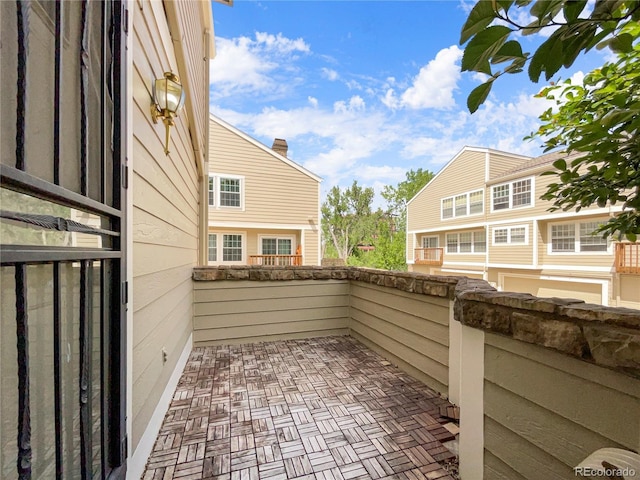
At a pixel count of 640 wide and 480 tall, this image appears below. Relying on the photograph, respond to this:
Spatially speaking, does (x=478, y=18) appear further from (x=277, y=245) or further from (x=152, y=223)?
(x=277, y=245)

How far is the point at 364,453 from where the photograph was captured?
5.65 ft

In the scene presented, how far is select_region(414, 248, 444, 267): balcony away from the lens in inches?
576

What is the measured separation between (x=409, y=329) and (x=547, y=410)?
5.42 ft

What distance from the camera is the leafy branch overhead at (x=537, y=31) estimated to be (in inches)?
21.2

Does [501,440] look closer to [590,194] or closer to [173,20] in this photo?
[590,194]

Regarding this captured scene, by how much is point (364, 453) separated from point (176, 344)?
6.16ft

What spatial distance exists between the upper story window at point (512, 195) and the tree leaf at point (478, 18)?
Result: 12300mm

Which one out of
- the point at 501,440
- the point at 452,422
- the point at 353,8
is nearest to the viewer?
the point at 501,440

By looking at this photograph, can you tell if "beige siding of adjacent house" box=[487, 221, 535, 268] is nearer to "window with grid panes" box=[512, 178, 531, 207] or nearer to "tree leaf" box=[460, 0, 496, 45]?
"window with grid panes" box=[512, 178, 531, 207]

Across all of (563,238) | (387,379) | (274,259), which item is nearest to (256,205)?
(274,259)

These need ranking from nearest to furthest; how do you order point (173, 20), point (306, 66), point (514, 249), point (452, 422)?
1. point (452, 422)
2. point (173, 20)
3. point (514, 249)
4. point (306, 66)

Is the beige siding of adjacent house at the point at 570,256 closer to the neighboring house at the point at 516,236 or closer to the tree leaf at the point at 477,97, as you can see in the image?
the neighboring house at the point at 516,236

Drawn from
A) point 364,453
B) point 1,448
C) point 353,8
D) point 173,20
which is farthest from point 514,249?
point 1,448

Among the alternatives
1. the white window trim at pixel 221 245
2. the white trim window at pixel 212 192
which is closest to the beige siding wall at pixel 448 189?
the white window trim at pixel 221 245
